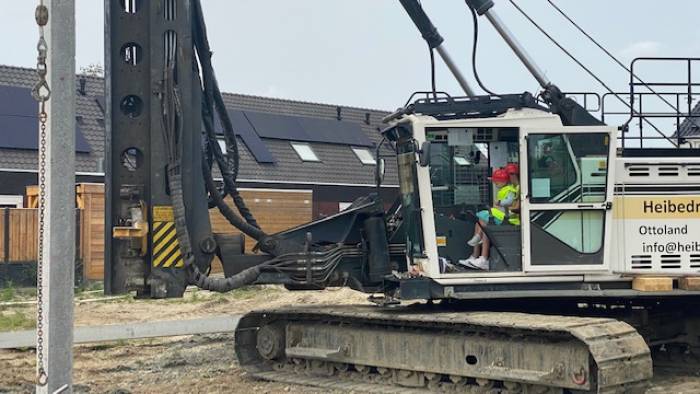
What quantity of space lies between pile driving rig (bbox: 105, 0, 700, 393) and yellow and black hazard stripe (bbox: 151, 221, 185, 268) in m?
0.02

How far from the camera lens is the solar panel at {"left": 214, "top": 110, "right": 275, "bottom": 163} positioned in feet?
109

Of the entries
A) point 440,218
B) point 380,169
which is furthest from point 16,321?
point 440,218

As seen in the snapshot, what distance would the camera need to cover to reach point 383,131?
422 inches

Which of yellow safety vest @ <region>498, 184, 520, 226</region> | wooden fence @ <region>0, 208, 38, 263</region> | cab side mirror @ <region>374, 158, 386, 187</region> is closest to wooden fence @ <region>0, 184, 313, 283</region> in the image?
wooden fence @ <region>0, 208, 38, 263</region>

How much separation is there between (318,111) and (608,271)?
2888cm

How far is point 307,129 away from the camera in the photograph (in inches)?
1422

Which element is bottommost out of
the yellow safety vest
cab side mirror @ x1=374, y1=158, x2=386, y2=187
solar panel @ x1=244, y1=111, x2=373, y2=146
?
the yellow safety vest

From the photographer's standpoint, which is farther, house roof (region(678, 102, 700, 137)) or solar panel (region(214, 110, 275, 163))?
solar panel (region(214, 110, 275, 163))

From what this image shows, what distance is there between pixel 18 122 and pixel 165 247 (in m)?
20.4

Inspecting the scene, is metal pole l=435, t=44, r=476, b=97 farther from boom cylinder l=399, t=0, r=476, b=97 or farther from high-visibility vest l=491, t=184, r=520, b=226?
high-visibility vest l=491, t=184, r=520, b=226

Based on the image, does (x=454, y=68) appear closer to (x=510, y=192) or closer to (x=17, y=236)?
(x=510, y=192)

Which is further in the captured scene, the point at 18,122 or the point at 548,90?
the point at 18,122

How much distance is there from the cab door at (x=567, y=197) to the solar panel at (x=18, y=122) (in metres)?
21.2

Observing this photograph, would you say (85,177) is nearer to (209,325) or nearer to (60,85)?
(209,325)
